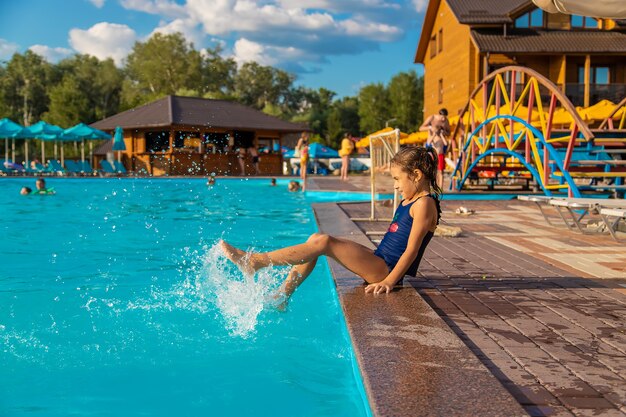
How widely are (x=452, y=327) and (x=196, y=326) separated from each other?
2.00m

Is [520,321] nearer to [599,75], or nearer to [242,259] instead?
[242,259]

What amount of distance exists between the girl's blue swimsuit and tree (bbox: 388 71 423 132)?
60326 mm

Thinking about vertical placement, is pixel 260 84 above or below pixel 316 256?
above

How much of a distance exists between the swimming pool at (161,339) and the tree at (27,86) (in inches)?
2428

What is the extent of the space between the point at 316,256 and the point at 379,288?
470mm

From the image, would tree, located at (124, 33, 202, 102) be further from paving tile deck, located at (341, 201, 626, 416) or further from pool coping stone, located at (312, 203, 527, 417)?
pool coping stone, located at (312, 203, 527, 417)

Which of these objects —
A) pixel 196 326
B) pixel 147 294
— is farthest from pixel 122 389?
pixel 147 294

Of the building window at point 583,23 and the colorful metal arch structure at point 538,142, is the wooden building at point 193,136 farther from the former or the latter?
the colorful metal arch structure at point 538,142

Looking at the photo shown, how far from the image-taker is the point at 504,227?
824cm

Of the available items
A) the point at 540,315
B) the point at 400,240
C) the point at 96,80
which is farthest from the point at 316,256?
the point at 96,80

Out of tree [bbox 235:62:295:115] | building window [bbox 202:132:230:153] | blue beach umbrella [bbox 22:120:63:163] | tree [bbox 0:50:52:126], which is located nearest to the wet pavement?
building window [bbox 202:132:230:153]

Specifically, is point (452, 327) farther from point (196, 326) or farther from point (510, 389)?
point (196, 326)

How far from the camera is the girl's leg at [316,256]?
12.9ft

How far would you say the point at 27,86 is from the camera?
62.8m
